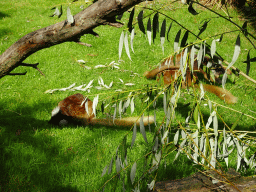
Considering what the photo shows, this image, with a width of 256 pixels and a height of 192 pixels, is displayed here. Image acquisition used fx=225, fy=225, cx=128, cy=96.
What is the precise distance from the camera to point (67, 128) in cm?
308

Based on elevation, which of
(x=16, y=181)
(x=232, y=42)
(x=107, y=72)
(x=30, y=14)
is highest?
(x=30, y=14)

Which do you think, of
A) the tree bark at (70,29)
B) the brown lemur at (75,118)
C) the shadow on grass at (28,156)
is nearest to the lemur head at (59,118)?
the brown lemur at (75,118)

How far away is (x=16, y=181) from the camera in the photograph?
2195 millimetres

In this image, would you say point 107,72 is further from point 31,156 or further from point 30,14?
point 30,14

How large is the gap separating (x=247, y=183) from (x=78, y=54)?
457 cm

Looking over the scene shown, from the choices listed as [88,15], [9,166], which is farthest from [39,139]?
[88,15]

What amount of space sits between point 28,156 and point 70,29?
180 cm

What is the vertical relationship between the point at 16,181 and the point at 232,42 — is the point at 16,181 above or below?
below

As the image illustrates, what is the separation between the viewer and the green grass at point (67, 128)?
2.32 meters

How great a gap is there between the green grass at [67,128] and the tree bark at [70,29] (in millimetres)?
218

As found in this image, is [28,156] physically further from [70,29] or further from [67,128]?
[70,29]

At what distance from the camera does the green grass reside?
232cm

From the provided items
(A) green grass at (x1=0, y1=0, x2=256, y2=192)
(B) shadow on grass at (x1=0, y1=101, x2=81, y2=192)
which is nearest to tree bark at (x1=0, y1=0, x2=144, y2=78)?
(A) green grass at (x1=0, y1=0, x2=256, y2=192)

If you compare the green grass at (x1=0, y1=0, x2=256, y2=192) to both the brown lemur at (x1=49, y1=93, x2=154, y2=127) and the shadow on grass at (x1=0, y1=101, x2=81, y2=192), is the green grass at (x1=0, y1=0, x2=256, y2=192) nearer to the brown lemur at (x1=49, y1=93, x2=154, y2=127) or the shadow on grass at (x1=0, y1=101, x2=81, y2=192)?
the shadow on grass at (x1=0, y1=101, x2=81, y2=192)
